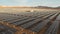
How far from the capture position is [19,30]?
2.54 metres

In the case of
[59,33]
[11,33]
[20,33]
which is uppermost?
[20,33]

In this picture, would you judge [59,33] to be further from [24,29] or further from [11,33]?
[24,29]

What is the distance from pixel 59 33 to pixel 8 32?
2.03 metres

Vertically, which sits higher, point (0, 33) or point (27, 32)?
point (27, 32)

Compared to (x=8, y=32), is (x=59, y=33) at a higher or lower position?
lower

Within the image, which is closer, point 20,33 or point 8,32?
point 20,33

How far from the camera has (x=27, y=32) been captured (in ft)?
7.96

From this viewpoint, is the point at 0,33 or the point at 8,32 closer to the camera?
the point at 0,33

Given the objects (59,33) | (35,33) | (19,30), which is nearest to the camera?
(35,33)

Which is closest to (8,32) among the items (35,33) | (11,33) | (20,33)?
(11,33)

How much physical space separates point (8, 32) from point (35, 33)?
1.74 metres

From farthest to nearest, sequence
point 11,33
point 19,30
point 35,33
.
Answer: point 11,33, point 19,30, point 35,33

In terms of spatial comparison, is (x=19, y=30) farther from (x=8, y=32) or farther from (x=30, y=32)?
(x=8, y=32)

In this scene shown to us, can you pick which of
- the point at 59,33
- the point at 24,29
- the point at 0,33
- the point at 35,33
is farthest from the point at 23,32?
the point at 59,33
